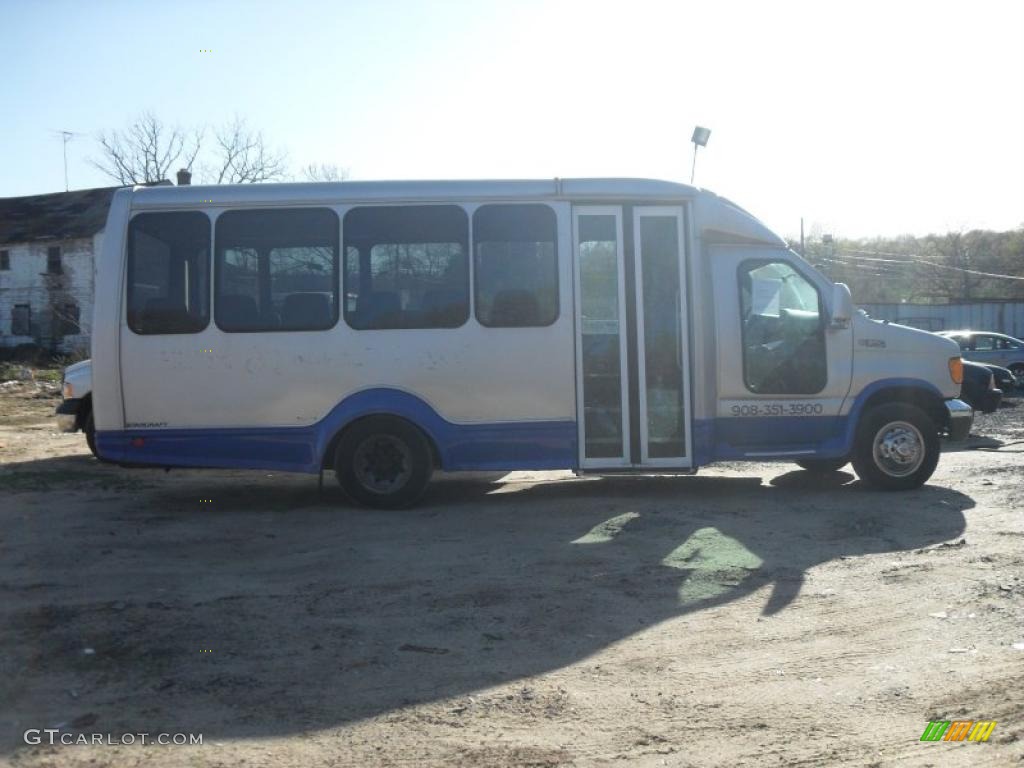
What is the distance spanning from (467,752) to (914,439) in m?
7.29

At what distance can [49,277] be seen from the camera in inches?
2019

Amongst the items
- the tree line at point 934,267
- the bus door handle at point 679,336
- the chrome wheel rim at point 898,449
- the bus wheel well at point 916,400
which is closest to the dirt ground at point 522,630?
the chrome wheel rim at point 898,449

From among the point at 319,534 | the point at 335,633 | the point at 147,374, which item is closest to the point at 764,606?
the point at 335,633

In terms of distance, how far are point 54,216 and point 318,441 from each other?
5108 cm

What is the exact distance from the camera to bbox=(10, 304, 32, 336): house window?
51.7m

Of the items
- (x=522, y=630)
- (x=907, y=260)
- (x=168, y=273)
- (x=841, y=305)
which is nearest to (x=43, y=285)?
(x=168, y=273)

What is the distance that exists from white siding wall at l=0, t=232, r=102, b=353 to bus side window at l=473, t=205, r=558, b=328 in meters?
43.9

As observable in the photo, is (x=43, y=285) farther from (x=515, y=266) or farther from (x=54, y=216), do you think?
(x=515, y=266)

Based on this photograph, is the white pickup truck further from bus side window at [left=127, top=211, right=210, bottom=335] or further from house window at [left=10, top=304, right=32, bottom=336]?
house window at [left=10, top=304, right=32, bottom=336]

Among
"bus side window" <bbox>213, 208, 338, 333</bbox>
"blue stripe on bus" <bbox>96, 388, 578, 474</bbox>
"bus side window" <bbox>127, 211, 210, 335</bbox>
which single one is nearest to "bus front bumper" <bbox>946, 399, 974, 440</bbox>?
"blue stripe on bus" <bbox>96, 388, 578, 474</bbox>

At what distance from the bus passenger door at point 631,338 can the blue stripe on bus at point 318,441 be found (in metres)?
0.53

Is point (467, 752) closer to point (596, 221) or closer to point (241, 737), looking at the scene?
point (241, 737)

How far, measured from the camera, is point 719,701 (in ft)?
15.6

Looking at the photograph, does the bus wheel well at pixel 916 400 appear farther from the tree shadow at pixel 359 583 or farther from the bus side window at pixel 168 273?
the bus side window at pixel 168 273
